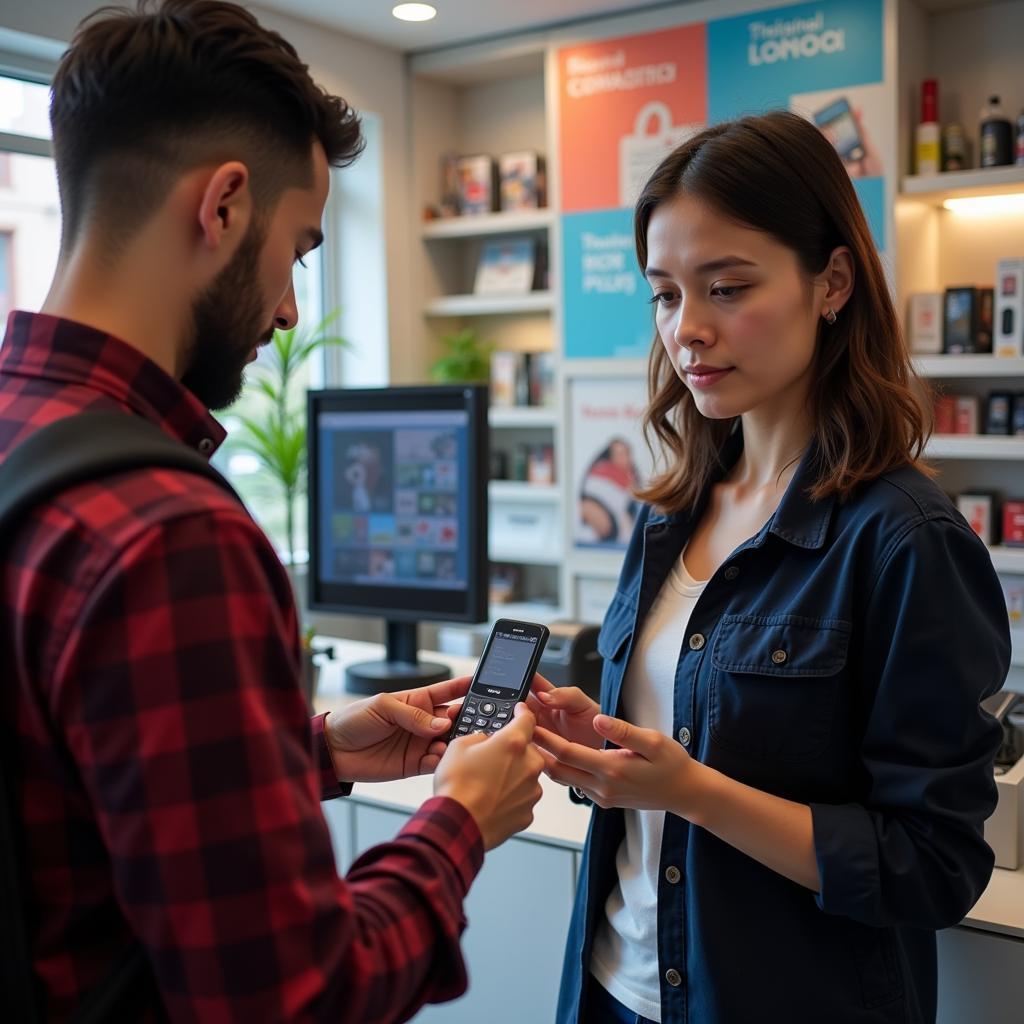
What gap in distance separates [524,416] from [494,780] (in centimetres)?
360

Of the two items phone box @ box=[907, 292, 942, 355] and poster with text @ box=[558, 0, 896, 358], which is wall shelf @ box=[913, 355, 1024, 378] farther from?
poster with text @ box=[558, 0, 896, 358]

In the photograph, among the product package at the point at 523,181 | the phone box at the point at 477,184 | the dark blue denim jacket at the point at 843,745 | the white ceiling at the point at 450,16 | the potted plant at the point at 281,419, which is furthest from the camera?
the phone box at the point at 477,184

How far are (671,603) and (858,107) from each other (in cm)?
269

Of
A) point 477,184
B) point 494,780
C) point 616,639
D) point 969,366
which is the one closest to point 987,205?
point 969,366

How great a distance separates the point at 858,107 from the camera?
356cm

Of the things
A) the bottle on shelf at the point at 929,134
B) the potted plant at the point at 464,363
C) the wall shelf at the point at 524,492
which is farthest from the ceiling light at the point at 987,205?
the potted plant at the point at 464,363

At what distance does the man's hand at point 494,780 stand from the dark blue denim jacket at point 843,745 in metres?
0.33

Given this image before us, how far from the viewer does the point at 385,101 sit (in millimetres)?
4527

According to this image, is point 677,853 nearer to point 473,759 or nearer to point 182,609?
point 473,759

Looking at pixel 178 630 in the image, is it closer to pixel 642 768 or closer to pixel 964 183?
pixel 642 768

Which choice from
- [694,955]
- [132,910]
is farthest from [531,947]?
[132,910]

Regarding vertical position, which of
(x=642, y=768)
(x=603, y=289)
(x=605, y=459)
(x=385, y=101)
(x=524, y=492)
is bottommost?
(x=642, y=768)

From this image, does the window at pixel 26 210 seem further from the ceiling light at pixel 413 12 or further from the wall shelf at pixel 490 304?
the wall shelf at pixel 490 304

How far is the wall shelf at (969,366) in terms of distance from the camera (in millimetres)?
3395
